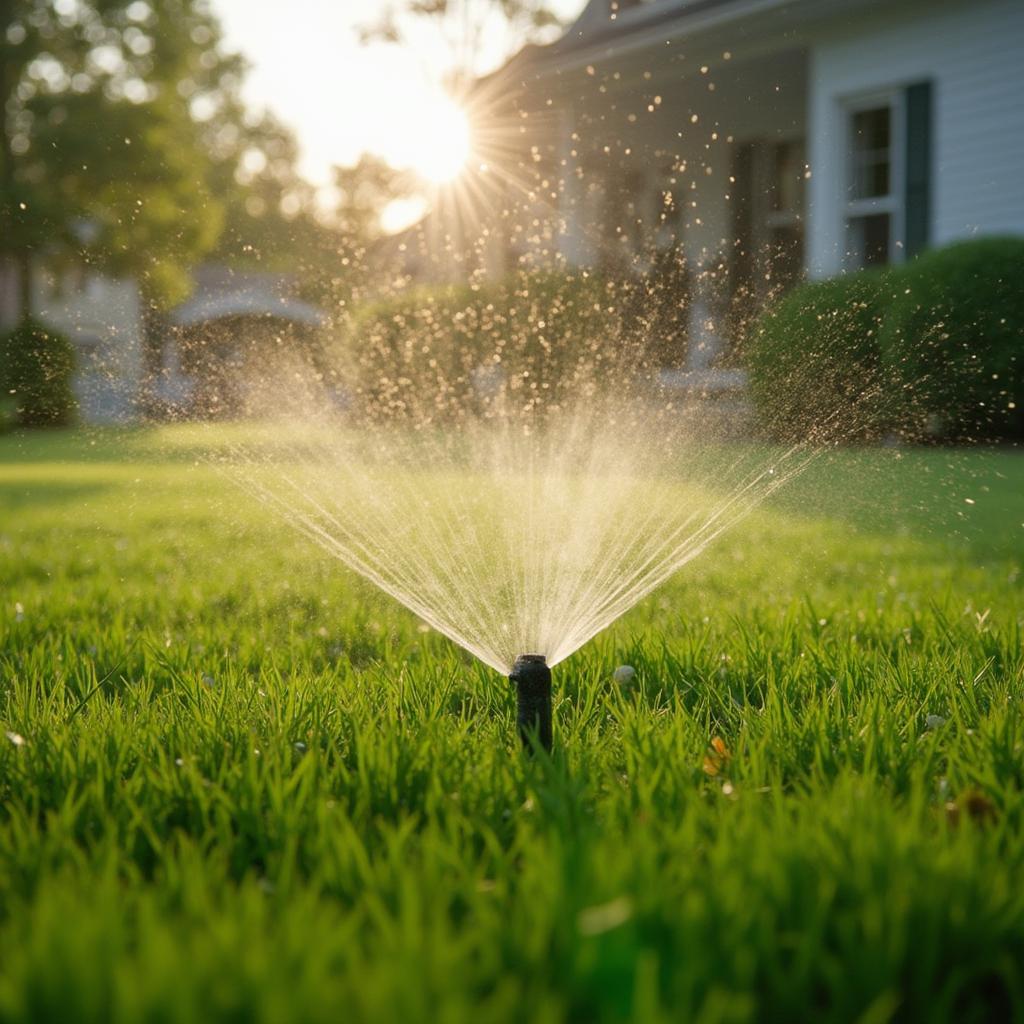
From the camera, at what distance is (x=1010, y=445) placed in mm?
8805

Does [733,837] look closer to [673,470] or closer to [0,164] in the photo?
[673,470]

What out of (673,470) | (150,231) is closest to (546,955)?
(673,470)

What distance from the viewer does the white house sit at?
9.25m

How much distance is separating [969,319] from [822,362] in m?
3.10

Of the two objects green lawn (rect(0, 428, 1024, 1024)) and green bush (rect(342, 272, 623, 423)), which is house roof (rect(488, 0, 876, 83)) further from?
green lawn (rect(0, 428, 1024, 1024))

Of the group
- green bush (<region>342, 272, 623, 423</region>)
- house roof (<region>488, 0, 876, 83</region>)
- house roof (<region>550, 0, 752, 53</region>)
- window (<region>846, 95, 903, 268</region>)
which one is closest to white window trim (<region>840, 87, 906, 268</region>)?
window (<region>846, 95, 903, 268</region>)

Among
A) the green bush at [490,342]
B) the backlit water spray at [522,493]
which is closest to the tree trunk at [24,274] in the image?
the green bush at [490,342]

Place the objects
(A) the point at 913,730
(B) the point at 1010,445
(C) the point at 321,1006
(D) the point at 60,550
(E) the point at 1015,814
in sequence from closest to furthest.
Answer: (C) the point at 321,1006 → (E) the point at 1015,814 → (A) the point at 913,730 → (D) the point at 60,550 → (B) the point at 1010,445

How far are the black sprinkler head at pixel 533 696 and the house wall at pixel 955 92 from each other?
840 centimetres

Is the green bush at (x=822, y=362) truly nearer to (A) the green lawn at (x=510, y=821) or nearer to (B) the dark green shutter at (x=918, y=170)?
(A) the green lawn at (x=510, y=821)

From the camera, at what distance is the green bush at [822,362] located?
172 inches

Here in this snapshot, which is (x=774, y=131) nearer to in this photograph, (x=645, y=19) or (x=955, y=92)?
(x=645, y=19)

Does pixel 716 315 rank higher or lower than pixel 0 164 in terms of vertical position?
lower

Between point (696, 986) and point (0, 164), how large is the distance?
3094 centimetres
